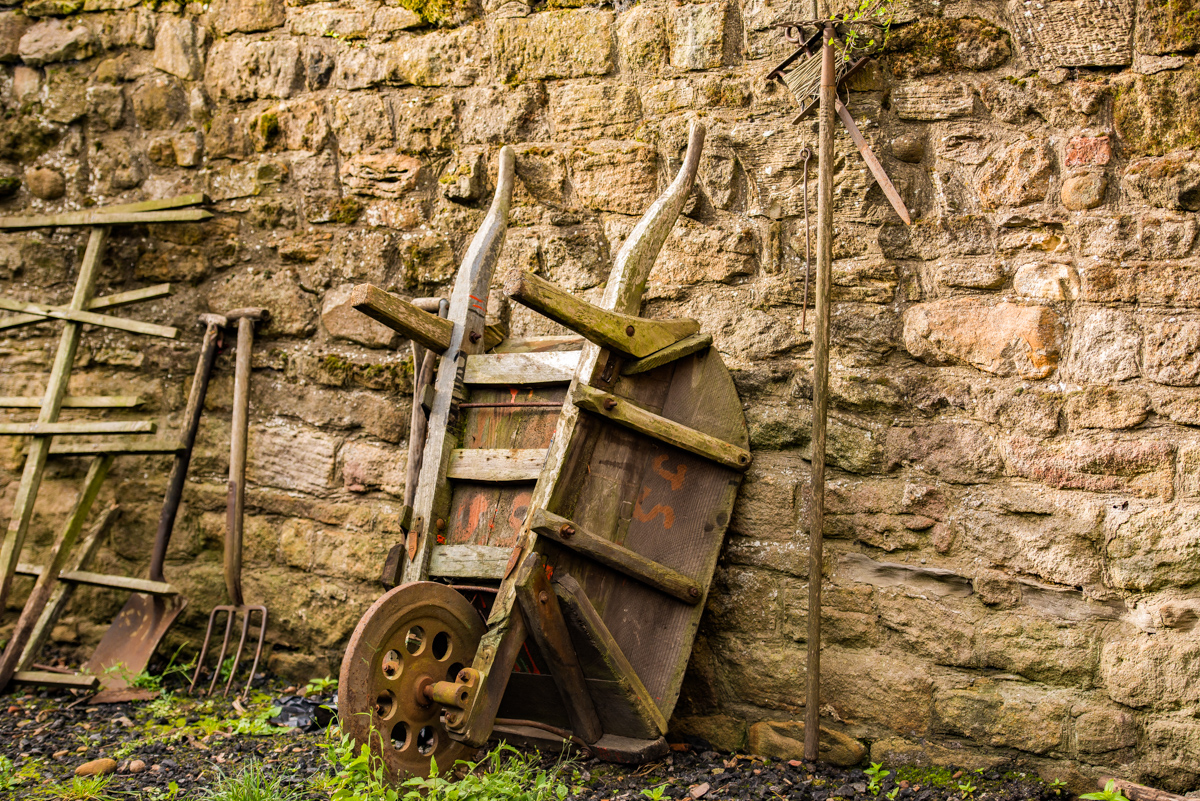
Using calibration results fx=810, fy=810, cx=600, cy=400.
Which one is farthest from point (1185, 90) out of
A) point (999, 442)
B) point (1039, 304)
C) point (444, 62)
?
point (444, 62)

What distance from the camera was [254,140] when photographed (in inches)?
133

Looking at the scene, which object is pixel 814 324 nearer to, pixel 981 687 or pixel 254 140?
pixel 981 687

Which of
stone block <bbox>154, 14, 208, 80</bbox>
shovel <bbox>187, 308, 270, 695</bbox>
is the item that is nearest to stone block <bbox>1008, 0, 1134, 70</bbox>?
shovel <bbox>187, 308, 270, 695</bbox>

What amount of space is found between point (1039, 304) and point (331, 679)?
8.99 feet

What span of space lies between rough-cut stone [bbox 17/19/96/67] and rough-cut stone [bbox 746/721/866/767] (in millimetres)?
3862

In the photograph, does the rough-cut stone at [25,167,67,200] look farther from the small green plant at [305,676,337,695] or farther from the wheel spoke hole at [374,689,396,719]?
the wheel spoke hole at [374,689,396,719]

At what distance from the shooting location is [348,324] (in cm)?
320

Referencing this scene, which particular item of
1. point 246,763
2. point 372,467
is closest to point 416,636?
point 246,763

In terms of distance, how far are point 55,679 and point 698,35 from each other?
3.27 metres

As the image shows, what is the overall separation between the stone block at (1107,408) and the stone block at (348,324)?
231 cm

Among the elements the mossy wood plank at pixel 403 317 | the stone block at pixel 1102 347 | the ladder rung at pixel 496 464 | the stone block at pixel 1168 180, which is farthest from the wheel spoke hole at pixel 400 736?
the stone block at pixel 1168 180

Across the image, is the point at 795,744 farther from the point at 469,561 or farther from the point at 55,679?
the point at 55,679

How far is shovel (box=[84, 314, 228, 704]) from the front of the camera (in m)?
3.11

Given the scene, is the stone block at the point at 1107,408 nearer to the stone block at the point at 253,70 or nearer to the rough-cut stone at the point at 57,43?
the stone block at the point at 253,70
